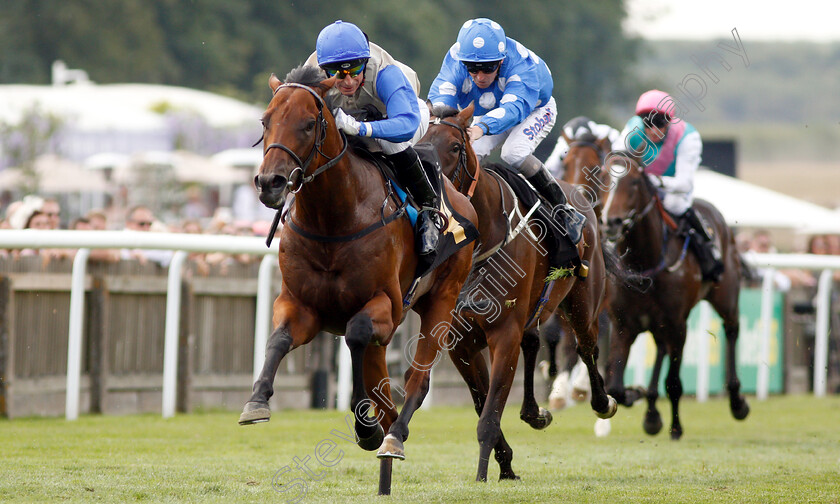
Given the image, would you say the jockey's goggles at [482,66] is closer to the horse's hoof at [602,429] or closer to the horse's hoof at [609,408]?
the horse's hoof at [609,408]

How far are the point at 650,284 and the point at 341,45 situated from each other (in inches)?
176

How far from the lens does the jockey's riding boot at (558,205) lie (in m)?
7.24

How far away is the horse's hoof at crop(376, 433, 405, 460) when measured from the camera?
17.9 ft

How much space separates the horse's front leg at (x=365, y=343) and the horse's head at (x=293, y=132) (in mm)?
640

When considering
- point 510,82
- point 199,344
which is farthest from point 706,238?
point 199,344

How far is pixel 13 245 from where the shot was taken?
27.0 feet

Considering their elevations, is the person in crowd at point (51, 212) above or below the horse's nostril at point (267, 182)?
above

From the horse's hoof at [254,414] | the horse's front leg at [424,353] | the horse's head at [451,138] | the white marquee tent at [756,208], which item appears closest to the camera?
the horse's hoof at [254,414]

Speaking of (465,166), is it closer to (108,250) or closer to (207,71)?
(108,250)

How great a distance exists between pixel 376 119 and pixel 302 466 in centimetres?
204

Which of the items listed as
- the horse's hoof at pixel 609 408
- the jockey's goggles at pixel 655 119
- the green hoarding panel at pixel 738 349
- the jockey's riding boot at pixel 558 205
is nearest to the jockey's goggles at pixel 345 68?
the jockey's riding boot at pixel 558 205

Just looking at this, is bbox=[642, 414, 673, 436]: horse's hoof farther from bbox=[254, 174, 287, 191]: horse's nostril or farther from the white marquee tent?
the white marquee tent

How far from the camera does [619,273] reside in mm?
8680

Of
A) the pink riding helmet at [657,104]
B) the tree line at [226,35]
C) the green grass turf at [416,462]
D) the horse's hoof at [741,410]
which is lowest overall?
the green grass turf at [416,462]
